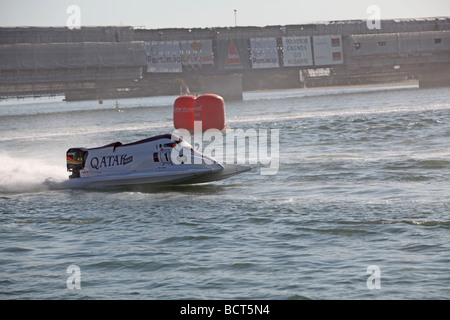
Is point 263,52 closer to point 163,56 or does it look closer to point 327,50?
point 327,50

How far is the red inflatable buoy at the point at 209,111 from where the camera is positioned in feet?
132

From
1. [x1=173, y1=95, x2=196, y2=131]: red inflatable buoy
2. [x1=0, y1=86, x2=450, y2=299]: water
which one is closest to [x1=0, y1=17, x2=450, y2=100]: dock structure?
[x1=173, y1=95, x2=196, y2=131]: red inflatable buoy

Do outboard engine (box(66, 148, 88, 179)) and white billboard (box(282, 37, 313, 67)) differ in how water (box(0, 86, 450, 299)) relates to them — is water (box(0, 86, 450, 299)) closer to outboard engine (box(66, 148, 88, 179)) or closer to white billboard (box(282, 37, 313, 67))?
outboard engine (box(66, 148, 88, 179))

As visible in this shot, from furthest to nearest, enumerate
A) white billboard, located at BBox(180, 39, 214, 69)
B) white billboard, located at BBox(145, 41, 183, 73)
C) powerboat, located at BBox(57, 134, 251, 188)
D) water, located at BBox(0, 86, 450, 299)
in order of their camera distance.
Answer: white billboard, located at BBox(180, 39, 214, 69) → white billboard, located at BBox(145, 41, 183, 73) → powerboat, located at BBox(57, 134, 251, 188) → water, located at BBox(0, 86, 450, 299)

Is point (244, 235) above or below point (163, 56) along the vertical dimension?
below

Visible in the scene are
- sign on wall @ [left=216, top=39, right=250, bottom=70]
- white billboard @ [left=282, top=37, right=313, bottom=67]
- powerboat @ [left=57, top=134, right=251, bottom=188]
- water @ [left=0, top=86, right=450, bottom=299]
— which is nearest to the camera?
water @ [left=0, top=86, right=450, bottom=299]

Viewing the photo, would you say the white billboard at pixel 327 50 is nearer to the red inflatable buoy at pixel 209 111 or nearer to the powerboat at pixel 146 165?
the red inflatable buoy at pixel 209 111

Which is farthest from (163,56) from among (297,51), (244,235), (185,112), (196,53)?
(244,235)

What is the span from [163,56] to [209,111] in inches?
2021

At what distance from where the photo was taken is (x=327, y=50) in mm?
97750

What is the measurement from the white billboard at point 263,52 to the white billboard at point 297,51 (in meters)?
1.56

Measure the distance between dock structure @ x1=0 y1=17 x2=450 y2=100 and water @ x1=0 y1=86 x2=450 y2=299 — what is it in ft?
206

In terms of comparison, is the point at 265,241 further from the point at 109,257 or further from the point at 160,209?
the point at 160,209

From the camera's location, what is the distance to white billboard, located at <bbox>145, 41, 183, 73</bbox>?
89.5 metres
